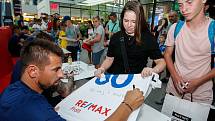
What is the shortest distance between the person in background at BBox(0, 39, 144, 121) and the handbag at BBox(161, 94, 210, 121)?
19.0 inches

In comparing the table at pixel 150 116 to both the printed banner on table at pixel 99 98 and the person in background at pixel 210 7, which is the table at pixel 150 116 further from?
the person in background at pixel 210 7

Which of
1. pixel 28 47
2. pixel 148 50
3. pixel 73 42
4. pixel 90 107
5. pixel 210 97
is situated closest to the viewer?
pixel 28 47

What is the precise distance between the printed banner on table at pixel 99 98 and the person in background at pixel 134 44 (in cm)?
15

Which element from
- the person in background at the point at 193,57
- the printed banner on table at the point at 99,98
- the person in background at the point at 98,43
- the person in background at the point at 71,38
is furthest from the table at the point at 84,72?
the person in background at the point at 71,38

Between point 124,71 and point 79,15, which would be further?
point 79,15

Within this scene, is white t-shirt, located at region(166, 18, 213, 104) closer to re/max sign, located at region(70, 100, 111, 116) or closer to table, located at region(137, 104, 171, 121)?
table, located at region(137, 104, 171, 121)

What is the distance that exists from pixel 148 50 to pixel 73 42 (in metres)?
5.00

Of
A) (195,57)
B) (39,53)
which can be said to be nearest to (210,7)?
(195,57)

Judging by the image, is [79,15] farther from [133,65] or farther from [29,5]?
[133,65]

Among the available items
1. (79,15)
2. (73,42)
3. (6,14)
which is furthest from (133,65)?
(79,15)

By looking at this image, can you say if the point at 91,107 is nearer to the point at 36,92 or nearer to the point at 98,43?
the point at 36,92

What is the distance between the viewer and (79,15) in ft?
87.6

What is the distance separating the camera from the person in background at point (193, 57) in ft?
5.57

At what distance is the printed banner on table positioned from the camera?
1604mm
